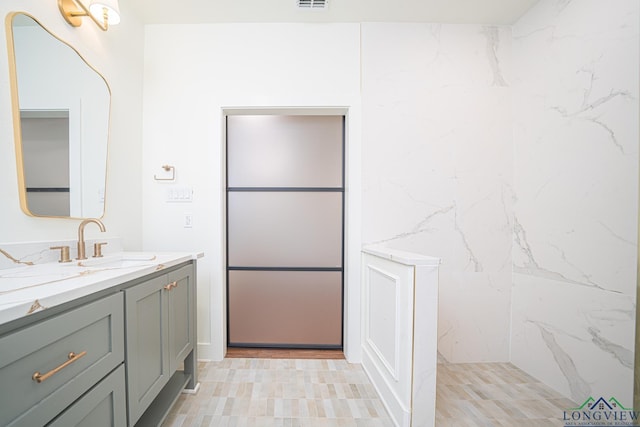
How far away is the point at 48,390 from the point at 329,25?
8.10 ft

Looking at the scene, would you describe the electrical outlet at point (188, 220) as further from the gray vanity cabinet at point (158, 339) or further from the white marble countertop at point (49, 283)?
the white marble countertop at point (49, 283)

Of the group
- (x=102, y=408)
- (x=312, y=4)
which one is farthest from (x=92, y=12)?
(x=102, y=408)

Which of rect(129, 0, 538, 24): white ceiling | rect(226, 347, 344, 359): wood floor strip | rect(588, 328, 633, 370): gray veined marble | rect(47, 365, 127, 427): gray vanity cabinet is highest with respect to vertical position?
rect(129, 0, 538, 24): white ceiling

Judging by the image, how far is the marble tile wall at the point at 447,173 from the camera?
6.72 feet

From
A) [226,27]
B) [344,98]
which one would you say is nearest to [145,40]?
[226,27]

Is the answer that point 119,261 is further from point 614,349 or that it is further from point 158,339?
point 614,349

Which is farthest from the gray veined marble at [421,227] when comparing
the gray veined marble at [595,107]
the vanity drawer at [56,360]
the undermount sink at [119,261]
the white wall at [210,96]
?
the vanity drawer at [56,360]

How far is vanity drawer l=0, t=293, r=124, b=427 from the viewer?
0.60m

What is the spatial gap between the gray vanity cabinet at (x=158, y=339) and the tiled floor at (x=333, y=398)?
0.20 meters

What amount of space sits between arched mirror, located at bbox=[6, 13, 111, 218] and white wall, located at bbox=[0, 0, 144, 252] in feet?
0.11

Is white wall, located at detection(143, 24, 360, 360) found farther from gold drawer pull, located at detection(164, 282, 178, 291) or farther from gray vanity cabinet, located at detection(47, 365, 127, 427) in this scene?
gray vanity cabinet, located at detection(47, 365, 127, 427)

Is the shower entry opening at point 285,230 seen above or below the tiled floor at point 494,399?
above

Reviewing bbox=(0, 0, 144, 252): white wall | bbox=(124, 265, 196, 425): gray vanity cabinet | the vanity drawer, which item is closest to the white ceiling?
bbox=(0, 0, 144, 252): white wall

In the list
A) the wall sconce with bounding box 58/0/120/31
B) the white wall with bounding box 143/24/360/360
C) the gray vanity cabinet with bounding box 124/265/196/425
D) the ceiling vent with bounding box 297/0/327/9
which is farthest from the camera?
the white wall with bounding box 143/24/360/360
